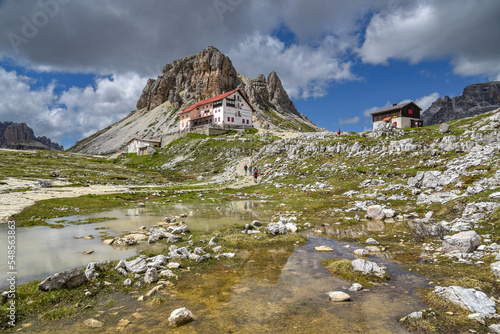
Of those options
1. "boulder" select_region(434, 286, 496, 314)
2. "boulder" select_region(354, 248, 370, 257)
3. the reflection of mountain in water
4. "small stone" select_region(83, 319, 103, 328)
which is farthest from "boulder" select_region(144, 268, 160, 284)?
"boulder" select_region(434, 286, 496, 314)

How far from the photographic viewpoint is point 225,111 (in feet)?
367

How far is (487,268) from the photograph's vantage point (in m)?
9.26

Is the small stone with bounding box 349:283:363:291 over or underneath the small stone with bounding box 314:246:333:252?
underneath

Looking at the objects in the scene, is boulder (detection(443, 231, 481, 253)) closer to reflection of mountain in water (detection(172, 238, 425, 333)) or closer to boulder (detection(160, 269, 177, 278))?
reflection of mountain in water (detection(172, 238, 425, 333))

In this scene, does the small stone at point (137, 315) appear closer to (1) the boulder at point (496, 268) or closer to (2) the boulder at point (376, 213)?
(1) the boulder at point (496, 268)

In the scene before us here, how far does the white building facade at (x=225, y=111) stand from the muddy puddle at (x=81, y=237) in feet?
290

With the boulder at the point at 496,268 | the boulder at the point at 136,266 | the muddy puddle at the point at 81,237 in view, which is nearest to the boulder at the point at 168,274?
the boulder at the point at 136,266

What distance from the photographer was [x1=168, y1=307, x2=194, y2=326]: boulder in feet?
22.0

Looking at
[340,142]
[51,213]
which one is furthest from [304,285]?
[340,142]

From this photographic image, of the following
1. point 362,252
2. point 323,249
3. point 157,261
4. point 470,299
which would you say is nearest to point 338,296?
point 470,299

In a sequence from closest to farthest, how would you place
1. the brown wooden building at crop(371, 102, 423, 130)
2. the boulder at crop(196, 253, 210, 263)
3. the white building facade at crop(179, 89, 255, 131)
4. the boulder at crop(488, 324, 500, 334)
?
1. the boulder at crop(488, 324, 500, 334)
2. the boulder at crop(196, 253, 210, 263)
3. the brown wooden building at crop(371, 102, 423, 130)
4. the white building facade at crop(179, 89, 255, 131)

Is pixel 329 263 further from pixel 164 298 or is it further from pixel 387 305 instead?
pixel 164 298

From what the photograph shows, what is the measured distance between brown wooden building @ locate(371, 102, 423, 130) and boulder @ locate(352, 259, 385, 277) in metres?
76.1

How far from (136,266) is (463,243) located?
47.2ft
